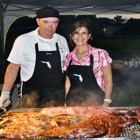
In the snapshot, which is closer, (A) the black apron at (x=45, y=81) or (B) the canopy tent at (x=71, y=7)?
(A) the black apron at (x=45, y=81)

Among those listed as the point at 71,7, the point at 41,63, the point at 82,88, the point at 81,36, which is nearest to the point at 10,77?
the point at 41,63

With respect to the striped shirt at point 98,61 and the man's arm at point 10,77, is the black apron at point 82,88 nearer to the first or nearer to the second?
the striped shirt at point 98,61

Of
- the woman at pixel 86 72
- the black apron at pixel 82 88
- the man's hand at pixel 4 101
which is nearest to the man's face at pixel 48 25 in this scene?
the woman at pixel 86 72

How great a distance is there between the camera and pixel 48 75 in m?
4.69

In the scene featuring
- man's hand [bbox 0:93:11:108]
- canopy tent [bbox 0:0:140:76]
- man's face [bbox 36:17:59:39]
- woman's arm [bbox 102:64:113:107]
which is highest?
canopy tent [bbox 0:0:140:76]

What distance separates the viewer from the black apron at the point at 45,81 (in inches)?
183

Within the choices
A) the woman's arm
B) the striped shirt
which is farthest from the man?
the woman's arm

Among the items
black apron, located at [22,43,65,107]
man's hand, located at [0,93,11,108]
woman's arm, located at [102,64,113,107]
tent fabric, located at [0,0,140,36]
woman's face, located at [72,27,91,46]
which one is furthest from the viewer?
tent fabric, located at [0,0,140,36]

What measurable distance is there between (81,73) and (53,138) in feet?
5.83

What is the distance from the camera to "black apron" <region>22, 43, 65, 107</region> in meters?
4.64

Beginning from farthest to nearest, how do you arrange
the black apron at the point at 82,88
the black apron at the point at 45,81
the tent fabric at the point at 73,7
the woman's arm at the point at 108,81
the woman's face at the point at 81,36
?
the tent fabric at the point at 73,7 < the black apron at the point at 45,81 < the black apron at the point at 82,88 < the woman's face at the point at 81,36 < the woman's arm at the point at 108,81

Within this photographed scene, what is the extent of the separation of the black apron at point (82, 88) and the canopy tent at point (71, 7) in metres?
2.90

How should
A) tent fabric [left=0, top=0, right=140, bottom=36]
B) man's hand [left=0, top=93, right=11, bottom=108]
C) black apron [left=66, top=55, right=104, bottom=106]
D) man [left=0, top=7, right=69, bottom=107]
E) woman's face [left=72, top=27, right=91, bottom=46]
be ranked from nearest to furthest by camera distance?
man's hand [left=0, top=93, right=11, bottom=108] < woman's face [left=72, top=27, right=91, bottom=46] < black apron [left=66, top=55, right=104, bottom=106] < man [left=0, top=7, right=69, bottom=107] < tent fabric [left=0, top=0, right=140, bottom=36]

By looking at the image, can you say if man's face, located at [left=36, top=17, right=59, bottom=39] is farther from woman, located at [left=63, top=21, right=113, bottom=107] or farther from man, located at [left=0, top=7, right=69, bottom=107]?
woman, located at [left=63, top=21, right=113, bottom=107]
